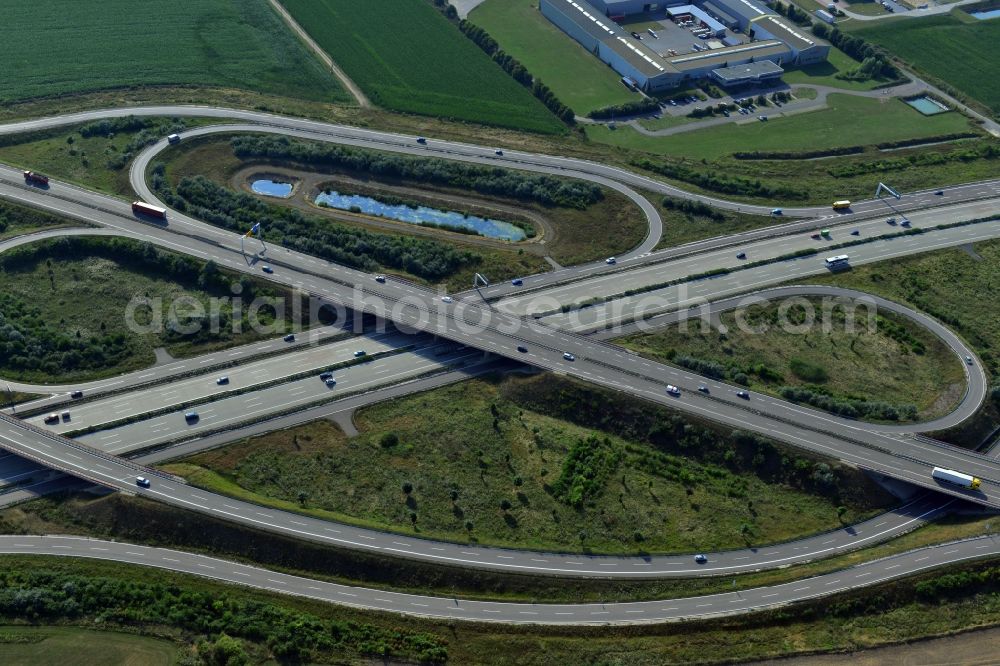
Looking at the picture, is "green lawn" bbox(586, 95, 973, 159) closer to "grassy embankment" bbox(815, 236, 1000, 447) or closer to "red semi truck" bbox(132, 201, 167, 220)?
"grassy embankment" bbox(815, 236, 1000, 447)

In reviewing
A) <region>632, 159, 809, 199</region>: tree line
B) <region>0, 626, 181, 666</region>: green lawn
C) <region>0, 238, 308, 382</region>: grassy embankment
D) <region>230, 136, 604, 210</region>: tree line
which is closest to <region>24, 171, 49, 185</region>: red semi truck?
<region>0, 238, 308, 382</region>: grassy embankment

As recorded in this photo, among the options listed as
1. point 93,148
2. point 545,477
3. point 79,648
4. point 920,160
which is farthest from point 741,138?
point 79,648

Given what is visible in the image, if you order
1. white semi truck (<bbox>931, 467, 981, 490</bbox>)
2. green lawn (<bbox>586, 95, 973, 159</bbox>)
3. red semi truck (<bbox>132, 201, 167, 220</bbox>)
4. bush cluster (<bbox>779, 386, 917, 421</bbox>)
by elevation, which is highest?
green lawn (<bbox>586, 95, 973, 159</bbox>)

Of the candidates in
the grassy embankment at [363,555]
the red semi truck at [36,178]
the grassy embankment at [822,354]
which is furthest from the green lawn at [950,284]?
the red semi truck at [36,178]

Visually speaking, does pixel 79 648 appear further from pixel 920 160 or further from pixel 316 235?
pixel 920 160

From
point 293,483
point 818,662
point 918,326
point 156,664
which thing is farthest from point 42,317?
point 918,326

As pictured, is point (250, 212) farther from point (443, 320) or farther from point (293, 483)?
point (293, 483)
